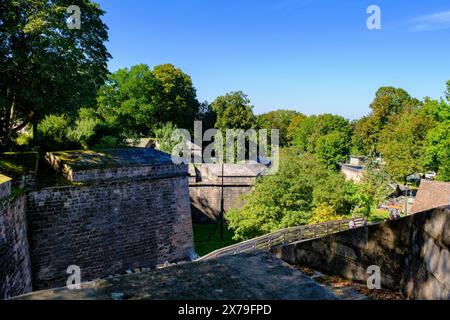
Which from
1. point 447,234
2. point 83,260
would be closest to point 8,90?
point 83,260

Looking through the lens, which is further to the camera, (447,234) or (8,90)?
(8,90)

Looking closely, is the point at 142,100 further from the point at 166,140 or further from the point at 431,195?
the point at 431,195

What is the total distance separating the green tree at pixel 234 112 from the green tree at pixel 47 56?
26253 mm

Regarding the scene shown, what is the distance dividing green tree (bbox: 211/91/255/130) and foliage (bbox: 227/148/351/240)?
20065 mm

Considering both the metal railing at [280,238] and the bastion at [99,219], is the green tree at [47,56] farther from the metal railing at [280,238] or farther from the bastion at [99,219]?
the metal railing at [280,238]

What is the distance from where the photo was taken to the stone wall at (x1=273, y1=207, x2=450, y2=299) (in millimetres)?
2914

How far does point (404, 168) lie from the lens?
37.1m

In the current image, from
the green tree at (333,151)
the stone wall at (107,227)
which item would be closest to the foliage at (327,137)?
the green tree at (333,151)

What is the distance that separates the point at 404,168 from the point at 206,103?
29.0 meters

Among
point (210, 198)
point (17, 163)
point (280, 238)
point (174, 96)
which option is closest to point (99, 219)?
point (17, 163)

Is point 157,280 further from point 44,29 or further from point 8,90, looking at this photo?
point 8,90

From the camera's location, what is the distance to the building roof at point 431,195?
23484 mm

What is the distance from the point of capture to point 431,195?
79.7 feet

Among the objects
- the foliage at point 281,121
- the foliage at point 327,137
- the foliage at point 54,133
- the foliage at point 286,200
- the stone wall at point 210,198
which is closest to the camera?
the foliage at point 286,200
